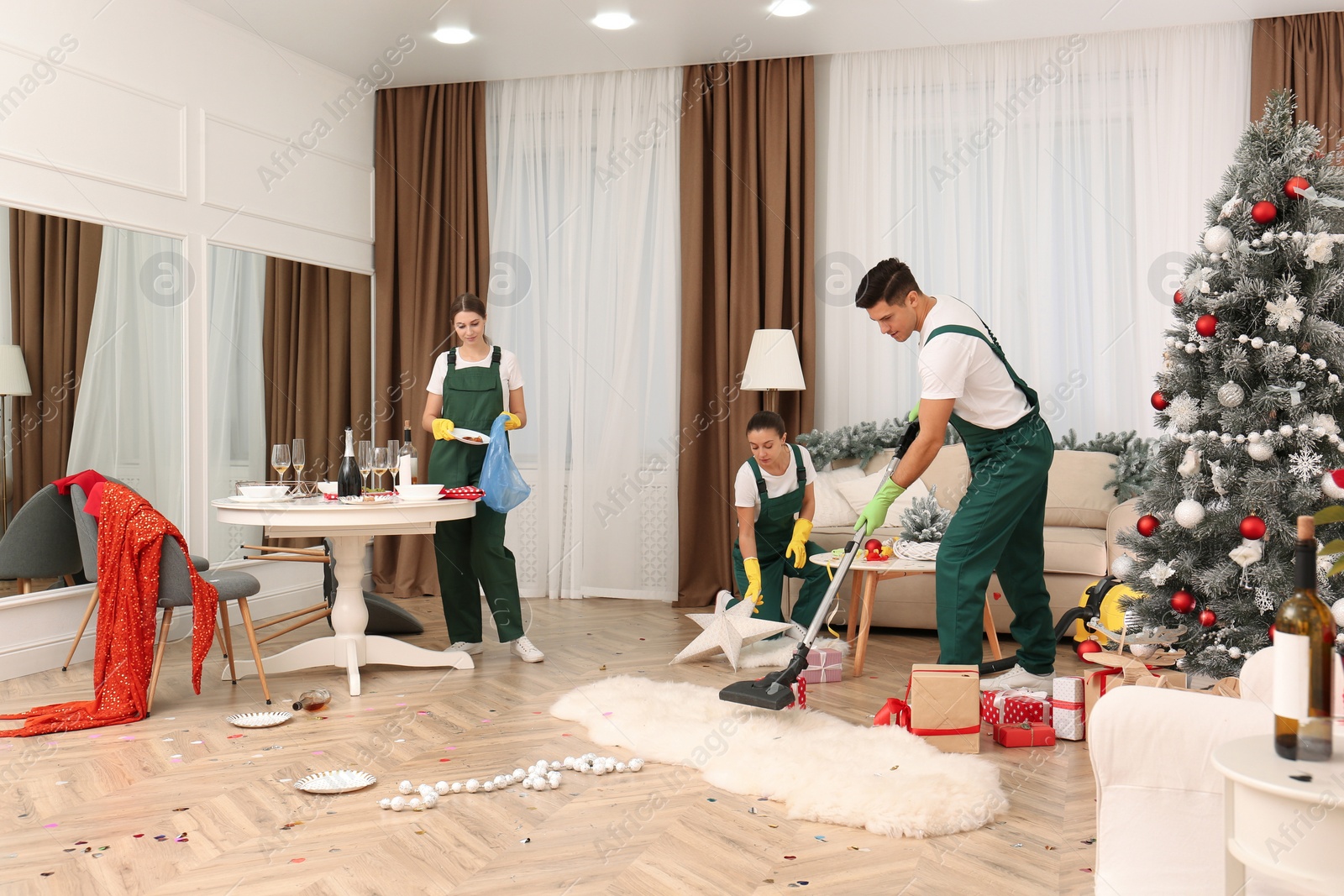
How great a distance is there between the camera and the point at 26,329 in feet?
13.3

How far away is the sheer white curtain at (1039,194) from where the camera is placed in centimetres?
513

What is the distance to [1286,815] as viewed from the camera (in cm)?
120

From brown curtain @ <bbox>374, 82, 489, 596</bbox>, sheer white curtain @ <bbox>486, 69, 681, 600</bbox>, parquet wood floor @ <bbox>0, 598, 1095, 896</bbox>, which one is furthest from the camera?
brown curtain @ <bbox>374, 82, 489, 596</bbox>

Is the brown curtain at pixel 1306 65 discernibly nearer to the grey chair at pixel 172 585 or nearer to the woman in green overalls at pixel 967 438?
the woman in green overalls at pixel 967 438

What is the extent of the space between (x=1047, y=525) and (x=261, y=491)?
11.4 ft

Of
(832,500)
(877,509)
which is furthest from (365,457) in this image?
(832,500)

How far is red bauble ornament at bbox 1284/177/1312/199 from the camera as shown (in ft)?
9.76

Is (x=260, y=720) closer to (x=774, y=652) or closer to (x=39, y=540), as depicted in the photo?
(x=39, y=540)

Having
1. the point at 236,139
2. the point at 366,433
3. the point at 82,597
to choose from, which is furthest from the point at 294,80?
the point at 82,597

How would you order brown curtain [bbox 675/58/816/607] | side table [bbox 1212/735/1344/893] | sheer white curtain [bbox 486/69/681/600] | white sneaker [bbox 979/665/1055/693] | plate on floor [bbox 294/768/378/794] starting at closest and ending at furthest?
side table [bbox 1212/735/1344/893]
plate on floor [bbox 294/768/378/794]
white sneaker [bbox 979/665/1055/693]
brown curtain [bbox 675/58/816/607]
sheer white curtain [bbox 486/69/681/600]

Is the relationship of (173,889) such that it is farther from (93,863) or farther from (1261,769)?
(1261,769)

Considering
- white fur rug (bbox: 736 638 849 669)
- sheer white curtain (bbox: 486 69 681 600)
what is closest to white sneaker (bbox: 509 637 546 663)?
white fur rug (bbox: 736 638 849 669)

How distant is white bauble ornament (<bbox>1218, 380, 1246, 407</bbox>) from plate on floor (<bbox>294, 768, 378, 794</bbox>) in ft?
8.62

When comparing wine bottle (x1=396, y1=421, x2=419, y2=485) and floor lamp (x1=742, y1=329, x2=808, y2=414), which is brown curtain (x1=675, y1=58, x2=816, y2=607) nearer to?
floor lamp (x1=742, y1=329, x2=808, y2=414)
